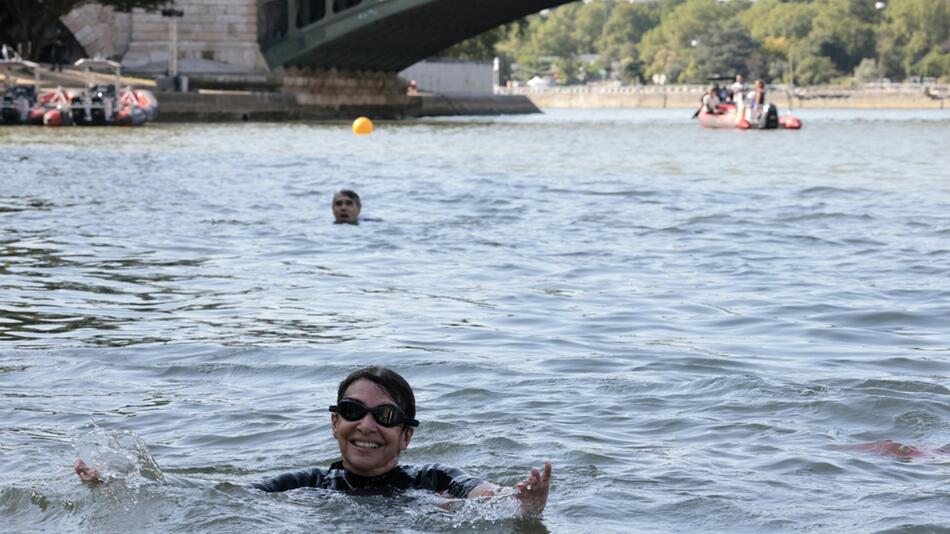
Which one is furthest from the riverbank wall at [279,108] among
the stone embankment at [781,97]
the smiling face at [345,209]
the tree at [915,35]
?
the tree at [915,35]

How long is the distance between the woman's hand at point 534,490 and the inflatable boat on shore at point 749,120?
5228 centimetres

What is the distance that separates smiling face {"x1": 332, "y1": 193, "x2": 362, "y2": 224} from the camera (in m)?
17.6

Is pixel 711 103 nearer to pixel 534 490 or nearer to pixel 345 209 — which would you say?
pixel 345 209

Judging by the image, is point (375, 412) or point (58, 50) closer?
point (375, 412)

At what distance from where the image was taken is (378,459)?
6.16m

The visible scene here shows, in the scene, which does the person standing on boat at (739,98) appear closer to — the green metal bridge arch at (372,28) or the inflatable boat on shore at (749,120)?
the inflatable boat on shore at (749,120)

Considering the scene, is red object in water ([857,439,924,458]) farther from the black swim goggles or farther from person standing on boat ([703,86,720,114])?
person standing on boat ([703,86,720,114])

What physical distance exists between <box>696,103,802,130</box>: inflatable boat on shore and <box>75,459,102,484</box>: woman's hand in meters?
52.1

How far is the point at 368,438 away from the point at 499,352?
3895mm

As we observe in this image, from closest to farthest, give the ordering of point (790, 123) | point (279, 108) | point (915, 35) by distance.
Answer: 1. point (790, 123)
2. point (279, 108)
3. point (915, 35)

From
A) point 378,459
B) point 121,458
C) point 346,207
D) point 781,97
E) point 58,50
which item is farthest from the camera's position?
point 781,97

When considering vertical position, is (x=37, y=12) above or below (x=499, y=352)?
above

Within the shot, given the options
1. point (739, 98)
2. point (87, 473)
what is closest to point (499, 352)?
point (87, 473)

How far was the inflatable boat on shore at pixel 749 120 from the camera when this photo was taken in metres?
57.7
